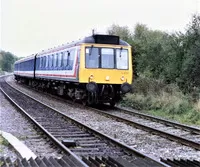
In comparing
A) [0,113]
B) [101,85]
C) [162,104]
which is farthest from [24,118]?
[162,104]

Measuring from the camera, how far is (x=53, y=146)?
30.0ft

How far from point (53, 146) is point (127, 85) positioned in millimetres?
9119

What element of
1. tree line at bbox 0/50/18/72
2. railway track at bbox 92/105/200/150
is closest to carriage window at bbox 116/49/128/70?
railway track at bbox 92/105/200/150

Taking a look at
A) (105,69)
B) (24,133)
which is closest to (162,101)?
(105,69)

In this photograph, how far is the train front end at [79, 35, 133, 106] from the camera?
1762cm

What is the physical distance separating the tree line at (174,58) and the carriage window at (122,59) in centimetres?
285

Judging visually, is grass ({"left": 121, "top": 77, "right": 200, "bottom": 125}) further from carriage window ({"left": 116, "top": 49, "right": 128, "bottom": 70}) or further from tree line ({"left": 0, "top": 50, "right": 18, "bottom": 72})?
tree line ({"left": 0, "top": 50, "right": 18, "bottom": 72})

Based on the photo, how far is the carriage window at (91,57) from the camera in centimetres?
1770

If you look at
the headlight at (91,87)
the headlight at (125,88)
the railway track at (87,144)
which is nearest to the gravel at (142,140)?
the railway track at (87,144)

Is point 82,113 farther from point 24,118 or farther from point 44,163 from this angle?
point 44,163

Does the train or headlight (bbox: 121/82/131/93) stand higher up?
the train

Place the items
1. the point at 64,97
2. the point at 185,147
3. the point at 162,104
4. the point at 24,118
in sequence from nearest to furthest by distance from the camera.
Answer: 1. the point at 185,147
2. the point at 24,118
3. the point at 162,104
4. the point at 64,97

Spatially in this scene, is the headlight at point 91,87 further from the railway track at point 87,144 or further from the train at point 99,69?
the railway track at point 87,144

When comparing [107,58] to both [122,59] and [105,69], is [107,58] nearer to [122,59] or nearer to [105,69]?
[105,69]
